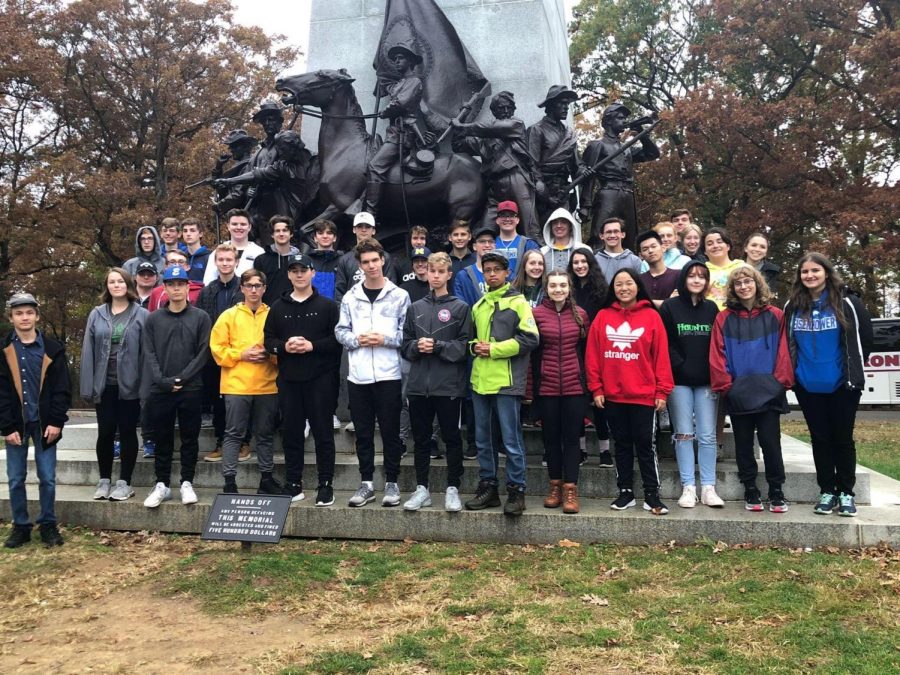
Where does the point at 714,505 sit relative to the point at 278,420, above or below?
below

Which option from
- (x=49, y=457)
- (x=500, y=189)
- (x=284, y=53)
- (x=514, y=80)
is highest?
(x=284, y=53)

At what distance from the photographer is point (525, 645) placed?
3.70m

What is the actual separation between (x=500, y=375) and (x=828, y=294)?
2479 mm

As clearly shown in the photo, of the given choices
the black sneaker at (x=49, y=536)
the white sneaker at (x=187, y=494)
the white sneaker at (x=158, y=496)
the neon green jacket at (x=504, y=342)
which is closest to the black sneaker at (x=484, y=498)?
the neon green jacket at (x=504, y=342)

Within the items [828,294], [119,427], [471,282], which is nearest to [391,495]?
[471,282]

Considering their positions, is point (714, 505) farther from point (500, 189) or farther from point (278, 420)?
point (500, 189)

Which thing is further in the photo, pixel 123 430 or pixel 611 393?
pixel 123 430

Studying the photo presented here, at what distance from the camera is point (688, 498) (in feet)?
18.1

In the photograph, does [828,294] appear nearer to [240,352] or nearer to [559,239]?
[559,239]

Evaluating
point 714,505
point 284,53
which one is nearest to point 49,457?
point 714,505

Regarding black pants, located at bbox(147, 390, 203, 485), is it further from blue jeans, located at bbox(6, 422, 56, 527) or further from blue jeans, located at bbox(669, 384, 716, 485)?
blue jeans, located at bbox(669, 384, 716, 485)

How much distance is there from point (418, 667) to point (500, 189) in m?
5.97

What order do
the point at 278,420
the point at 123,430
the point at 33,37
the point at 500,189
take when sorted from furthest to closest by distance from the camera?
the point at 33,37
the point at 500,189
the point at 278,420
the point at 123,430

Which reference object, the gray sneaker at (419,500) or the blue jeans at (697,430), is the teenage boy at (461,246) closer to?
the gray sneaker at (419,500)
